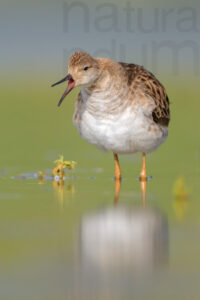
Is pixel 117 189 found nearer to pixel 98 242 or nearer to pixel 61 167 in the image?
pixel 61 167

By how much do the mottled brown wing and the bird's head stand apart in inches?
37.6

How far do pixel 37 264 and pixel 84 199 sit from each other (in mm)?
3862

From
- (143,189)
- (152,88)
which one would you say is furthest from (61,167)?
(152,88)

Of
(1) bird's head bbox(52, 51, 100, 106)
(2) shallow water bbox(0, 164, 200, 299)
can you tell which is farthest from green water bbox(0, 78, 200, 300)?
(1) bird's head bbox(52, 51, 100, 106)

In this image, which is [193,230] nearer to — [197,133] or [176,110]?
[197,133]

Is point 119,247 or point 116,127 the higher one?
point 116,127

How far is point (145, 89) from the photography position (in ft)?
46.8

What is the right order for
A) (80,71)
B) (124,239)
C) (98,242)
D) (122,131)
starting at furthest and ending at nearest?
(122,131), (80,71), (124,239), (98,242)

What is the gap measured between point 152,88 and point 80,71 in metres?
1.76

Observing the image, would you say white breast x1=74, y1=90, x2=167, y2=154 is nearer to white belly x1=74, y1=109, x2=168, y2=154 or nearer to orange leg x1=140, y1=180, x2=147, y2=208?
white belly x1=74, y1=109, x2=168, y2=154

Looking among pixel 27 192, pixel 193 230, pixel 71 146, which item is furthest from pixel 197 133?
pixel 193 230

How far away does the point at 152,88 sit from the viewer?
47.6 ft

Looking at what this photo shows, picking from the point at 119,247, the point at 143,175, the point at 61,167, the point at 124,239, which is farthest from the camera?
the point at 143,175

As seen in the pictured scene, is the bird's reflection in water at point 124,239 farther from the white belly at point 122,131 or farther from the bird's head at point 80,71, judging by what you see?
the bird's head at point 80,71
